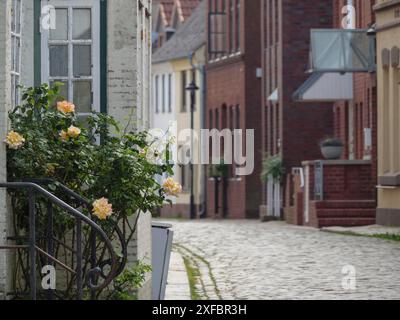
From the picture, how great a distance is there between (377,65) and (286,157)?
12.3 metres

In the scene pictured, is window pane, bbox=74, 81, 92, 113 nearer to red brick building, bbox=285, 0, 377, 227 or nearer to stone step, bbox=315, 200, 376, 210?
red brick building, bbox=285, 0, 377, 227

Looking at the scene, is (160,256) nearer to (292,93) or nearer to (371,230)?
(371,230)

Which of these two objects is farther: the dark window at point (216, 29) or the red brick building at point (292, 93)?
the dark window at point (216, 29)

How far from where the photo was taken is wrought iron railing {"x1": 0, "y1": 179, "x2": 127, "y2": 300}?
472 inches

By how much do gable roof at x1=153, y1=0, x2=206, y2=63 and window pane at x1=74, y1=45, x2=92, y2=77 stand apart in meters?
46.8

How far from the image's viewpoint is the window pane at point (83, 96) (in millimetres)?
15047

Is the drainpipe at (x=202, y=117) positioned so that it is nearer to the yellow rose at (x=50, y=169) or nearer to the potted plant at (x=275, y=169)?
the potted plant at (x=275, y=169)

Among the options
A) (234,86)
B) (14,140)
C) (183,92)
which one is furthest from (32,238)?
(183,92)

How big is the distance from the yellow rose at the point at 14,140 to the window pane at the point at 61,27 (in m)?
2.50

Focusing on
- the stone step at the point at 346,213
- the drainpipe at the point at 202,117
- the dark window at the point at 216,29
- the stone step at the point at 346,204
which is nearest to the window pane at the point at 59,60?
the stone step at the point at 346,213

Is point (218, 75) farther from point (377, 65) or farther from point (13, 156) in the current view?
point (13, 156)

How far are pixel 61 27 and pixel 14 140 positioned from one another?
2635 millimetres

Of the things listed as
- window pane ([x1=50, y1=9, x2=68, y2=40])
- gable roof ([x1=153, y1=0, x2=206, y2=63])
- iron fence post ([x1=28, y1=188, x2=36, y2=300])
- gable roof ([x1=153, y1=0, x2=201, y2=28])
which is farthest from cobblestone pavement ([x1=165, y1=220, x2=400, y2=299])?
gable roof ([x1=153, y1=0, x2=201, y2=28])

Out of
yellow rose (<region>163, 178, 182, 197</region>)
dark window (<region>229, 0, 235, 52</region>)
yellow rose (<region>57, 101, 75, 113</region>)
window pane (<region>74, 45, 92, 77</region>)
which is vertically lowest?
yellow rose (<region>163, 178, 182, 197</region>)
